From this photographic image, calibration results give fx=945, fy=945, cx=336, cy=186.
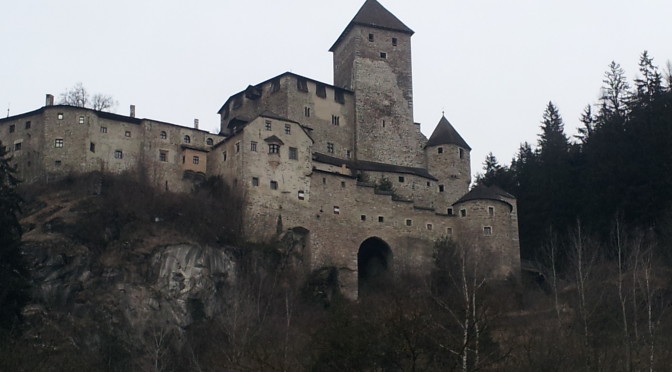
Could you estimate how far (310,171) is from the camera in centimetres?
6159

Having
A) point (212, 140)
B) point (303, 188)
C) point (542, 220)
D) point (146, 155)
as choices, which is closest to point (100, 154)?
point (146, 155)

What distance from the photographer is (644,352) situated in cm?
3847

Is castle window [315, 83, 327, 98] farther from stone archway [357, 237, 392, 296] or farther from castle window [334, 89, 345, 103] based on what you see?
stone archway [357, 237, 392, 296]

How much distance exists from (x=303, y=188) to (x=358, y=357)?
111 ft

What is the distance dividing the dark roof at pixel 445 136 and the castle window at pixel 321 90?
887 cm

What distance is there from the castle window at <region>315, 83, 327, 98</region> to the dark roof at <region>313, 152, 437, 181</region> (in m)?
5.15

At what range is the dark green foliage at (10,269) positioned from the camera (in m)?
37.4

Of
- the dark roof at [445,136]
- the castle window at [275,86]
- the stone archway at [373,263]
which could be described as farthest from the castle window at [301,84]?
the stone archway at [373,263]

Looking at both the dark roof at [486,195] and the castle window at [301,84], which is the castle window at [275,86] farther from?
the dark roof at [486,195]

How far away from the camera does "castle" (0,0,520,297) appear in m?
59.7

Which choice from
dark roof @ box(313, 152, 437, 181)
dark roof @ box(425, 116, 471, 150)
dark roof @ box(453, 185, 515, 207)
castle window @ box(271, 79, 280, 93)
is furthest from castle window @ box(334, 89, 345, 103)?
dark roof @ box(453, 185, 515, 207)

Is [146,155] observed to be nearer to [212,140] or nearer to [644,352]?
[212,140]

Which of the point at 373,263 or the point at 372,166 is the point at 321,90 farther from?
the point at 373,263

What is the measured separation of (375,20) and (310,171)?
773 inches
